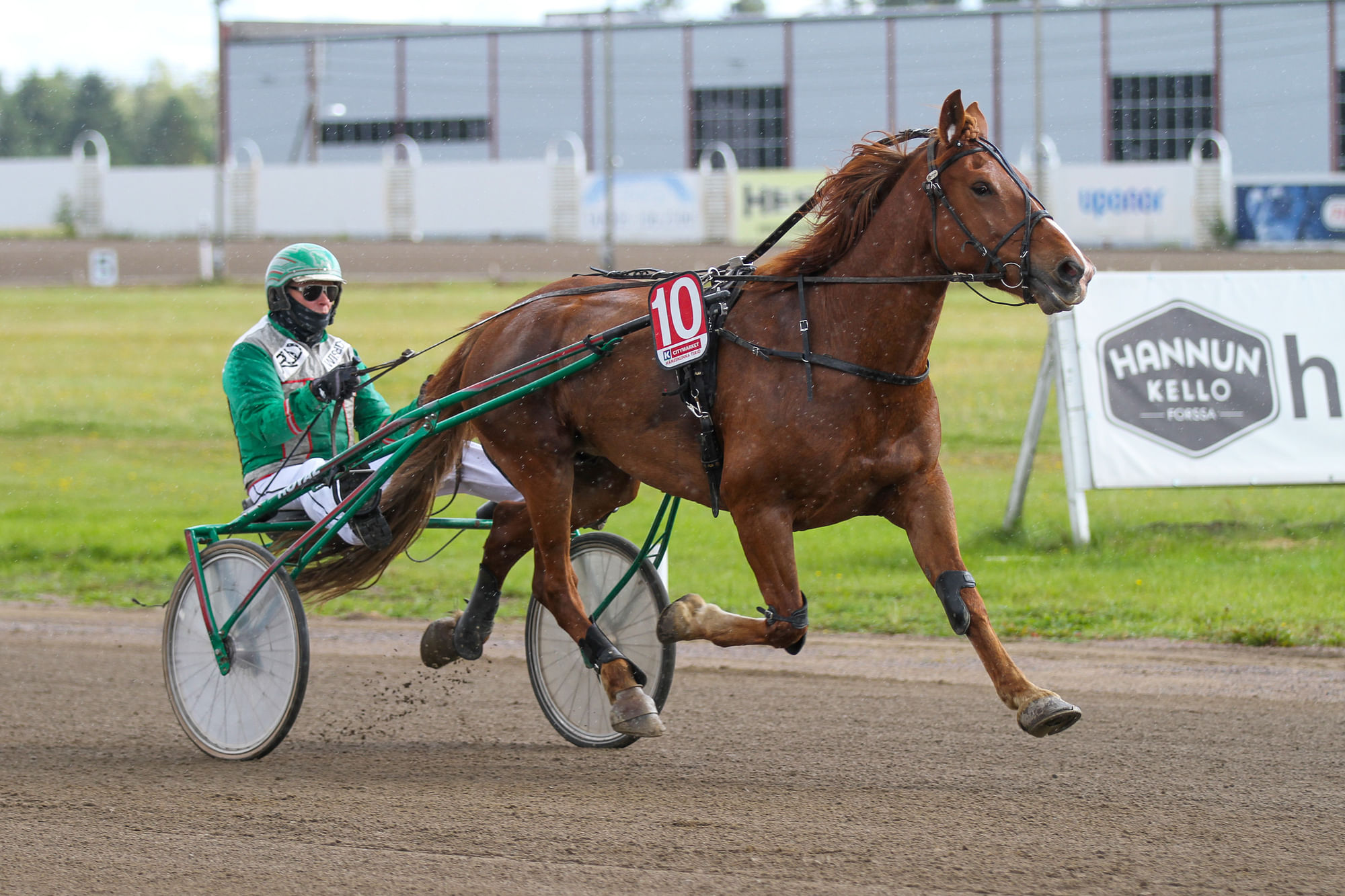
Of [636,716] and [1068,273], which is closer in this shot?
[1068,273]

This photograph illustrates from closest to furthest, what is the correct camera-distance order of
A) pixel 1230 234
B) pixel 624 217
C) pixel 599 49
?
pixel 1230 234, pixel 624 217, pixel 599 49

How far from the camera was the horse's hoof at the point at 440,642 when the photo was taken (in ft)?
16.2

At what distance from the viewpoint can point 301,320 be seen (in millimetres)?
4938

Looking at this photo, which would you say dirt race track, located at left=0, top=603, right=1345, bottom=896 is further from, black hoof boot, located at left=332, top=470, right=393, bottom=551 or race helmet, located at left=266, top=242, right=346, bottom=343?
race helmet, located at left=266, top=242, right=346, bottom=343

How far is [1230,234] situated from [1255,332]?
19088mm

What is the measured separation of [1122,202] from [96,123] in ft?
167

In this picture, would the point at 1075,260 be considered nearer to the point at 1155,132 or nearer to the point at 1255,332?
the point at 1255,332

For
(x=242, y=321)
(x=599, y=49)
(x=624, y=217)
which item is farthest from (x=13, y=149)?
(x=242, y=321)

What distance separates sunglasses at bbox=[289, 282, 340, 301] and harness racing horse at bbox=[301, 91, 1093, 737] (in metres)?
1.06

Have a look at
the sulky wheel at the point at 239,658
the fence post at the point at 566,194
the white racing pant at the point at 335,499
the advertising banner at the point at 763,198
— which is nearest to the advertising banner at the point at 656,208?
the fence post at the point at 566,194

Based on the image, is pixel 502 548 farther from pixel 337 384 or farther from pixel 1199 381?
pixel 1199 381

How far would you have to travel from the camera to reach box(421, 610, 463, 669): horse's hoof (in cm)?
495

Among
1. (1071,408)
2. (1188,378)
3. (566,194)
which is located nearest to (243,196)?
(566,194)

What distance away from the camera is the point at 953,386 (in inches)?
538
